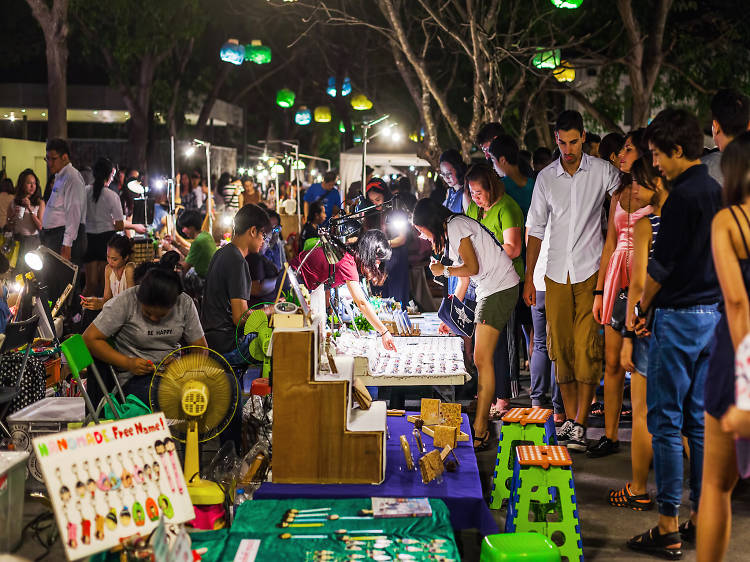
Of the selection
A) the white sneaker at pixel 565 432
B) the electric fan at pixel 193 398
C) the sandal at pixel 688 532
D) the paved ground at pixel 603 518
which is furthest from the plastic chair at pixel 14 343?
the sandal at pixel 688 532

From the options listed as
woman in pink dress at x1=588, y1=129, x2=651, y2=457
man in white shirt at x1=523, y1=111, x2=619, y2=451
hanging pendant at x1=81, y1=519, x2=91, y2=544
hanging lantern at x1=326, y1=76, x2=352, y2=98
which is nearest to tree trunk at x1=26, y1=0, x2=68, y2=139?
hanging lantern at x1=326, y1=76, x2=352, y2=98

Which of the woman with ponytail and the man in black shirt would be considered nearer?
the man in black shirt

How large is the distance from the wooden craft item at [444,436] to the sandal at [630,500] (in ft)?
3.62

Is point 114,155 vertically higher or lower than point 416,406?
higher

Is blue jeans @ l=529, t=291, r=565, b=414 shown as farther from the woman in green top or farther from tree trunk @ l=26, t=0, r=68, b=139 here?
tree trunk @ l=26, t=0, r=68, b=139

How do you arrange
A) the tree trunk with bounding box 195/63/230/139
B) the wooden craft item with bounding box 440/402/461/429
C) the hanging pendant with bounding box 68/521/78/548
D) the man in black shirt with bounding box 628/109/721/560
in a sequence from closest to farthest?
the hanging pendant with bounding box 68/521/78/548, the man in black shirt with bounding box 628/109/721/560, the wooden craft item with bounding box 440/402/461/429, the tree trunk with bounding box 195/63/230/139

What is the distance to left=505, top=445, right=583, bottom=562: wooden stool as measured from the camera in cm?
434

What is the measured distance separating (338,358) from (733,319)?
97.6 inches

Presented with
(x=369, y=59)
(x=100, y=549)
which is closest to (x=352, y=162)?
(x=369, y=59)

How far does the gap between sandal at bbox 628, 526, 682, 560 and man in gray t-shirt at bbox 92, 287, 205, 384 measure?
2997 millimetres

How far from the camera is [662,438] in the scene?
4477 mm

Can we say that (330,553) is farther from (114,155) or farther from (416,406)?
(114,155)

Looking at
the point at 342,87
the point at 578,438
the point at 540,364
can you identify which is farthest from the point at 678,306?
the point at 342,87

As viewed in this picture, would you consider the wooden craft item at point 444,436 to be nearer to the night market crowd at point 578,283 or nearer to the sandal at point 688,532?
the night market crowd at point 578,283
